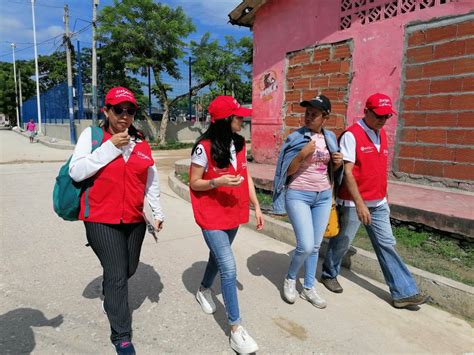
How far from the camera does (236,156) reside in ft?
8.56

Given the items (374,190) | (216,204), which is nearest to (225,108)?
(216,204)

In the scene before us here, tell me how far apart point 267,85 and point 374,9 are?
3029 mm

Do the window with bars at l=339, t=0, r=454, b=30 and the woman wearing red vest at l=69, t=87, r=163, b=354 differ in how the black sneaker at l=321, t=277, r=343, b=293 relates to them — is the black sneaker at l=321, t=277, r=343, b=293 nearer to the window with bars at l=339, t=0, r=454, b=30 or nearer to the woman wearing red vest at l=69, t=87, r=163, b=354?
the woman wearing red vest at l=69, t=87, r=163, b=354

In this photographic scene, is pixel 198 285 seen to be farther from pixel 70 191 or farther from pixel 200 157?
pixel 70 191

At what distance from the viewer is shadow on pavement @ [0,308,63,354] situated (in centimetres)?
241

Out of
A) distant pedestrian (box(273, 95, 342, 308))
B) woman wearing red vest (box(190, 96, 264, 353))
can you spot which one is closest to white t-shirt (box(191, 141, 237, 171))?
woman wearing red vest (box(190, 96, 264, 353))

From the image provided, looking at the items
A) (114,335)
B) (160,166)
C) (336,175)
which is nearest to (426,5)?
(336,175)

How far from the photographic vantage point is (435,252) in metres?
3.83

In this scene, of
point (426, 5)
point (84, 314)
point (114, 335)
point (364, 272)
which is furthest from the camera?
point (426, 5)

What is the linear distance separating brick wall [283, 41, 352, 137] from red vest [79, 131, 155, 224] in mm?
5311

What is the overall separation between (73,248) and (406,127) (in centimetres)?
530

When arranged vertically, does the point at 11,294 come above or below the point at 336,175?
below

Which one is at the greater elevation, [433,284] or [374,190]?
[374,190]

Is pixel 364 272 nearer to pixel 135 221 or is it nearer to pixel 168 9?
pixel 135 221
